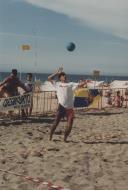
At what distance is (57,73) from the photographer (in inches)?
454

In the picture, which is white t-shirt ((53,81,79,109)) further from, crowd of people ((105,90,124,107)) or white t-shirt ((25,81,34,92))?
crowd of people ((105,90,124,107))

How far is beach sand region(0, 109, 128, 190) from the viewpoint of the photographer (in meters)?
7.83

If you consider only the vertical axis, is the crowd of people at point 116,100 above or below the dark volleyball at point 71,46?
below

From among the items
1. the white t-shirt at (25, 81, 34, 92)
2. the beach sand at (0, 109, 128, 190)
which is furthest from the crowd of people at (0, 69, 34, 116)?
the beach sand at (0, 109, 128, 190)

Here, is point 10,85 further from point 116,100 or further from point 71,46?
point 116,100

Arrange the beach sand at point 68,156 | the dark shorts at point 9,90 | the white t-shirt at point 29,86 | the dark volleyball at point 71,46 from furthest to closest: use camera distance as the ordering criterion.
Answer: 1. the white t-shirt at point 29,86
2. the dark shorts at point 9,90
3. the dark volleyball at point 71,46
4. the beach sand at point 68,156

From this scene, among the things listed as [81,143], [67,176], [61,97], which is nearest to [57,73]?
[61,97]

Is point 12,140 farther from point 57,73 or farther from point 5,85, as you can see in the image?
point 5,85

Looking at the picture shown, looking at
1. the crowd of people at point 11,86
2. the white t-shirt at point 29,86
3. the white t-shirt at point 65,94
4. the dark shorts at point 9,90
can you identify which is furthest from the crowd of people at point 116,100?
the white t-shirt at point 65,94

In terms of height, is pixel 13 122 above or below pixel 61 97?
below

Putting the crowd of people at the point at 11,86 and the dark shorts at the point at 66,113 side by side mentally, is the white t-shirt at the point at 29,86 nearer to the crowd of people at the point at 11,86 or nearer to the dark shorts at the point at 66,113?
the crowd of people at the point at 11,86

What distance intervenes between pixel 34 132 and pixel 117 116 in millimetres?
5446

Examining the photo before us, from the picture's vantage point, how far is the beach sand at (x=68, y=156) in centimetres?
783

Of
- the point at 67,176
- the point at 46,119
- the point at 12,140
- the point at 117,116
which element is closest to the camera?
the point at 67,176
